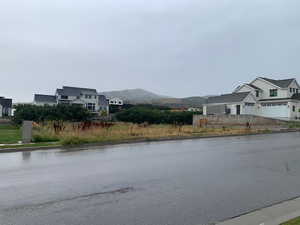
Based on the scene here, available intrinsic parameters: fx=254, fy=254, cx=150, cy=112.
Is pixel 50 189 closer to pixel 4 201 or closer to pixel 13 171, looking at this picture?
pixel 4 201

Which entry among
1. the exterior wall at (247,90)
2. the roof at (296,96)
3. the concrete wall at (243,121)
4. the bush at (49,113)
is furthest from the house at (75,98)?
the roof at (296,96)

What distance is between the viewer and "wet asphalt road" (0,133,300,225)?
463 centimetres

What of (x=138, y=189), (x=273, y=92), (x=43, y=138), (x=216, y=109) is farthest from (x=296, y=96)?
(x=138, y=189)

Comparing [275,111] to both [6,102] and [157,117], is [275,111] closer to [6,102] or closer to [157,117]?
[157,117]

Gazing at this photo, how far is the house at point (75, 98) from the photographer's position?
7012 centimetres

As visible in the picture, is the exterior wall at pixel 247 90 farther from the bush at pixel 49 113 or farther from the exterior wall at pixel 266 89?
the bush at pixel 49 113

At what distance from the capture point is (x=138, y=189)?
6184 millimetres

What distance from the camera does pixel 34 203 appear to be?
5203 mm

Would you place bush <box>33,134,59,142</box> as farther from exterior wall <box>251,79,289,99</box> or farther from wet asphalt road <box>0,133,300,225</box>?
exterior wall <box>251,79,289,99</box>

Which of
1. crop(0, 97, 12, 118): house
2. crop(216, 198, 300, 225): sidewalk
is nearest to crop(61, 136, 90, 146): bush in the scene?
crop(216, 198, 300, 225): sidewalk

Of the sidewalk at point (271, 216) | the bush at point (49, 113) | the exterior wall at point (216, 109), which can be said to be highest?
the exterior wall at point (216, 109)

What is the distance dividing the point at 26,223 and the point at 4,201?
1.42 metres

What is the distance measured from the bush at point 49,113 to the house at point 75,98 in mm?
26018

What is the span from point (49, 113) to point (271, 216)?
132ft
